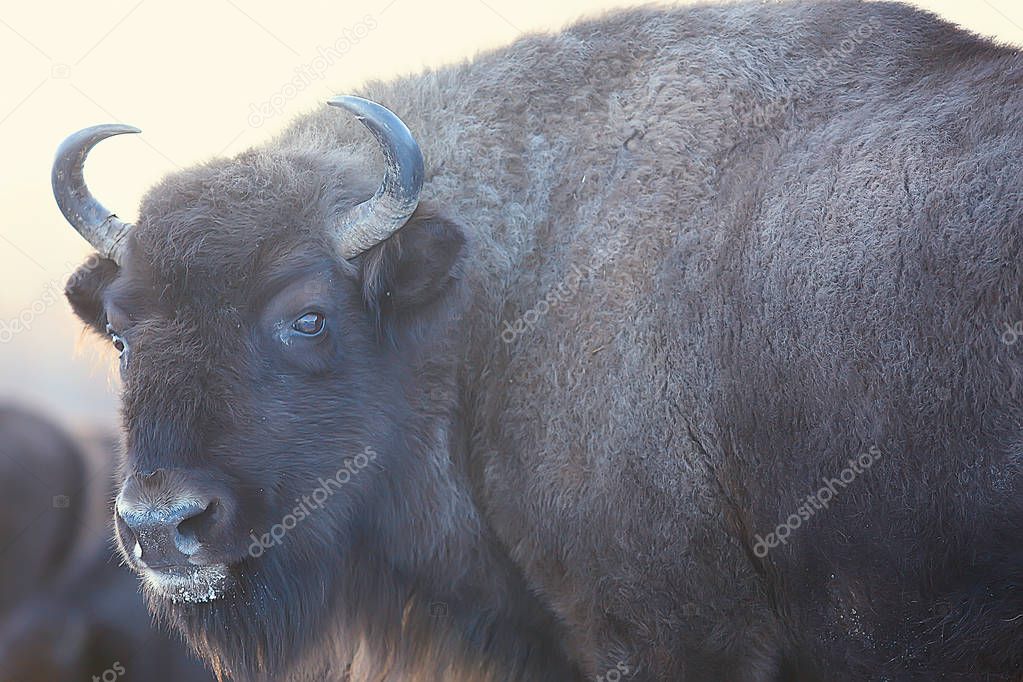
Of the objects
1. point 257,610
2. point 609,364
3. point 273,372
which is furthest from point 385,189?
point 257,610

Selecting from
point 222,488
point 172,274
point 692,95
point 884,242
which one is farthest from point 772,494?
point 172,274

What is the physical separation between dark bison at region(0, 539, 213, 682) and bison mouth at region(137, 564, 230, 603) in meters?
3.11

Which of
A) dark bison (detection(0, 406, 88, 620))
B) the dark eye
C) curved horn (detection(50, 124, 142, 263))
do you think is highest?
curved horn (detection(50, 124, 142, 263))

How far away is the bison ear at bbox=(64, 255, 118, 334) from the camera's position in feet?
16.6

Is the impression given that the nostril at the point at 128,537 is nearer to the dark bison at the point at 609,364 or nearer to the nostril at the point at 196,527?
the dark bison at the point at 609,364

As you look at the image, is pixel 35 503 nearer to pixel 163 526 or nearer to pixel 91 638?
pixel 91 638

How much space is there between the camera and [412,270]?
4.72 meters

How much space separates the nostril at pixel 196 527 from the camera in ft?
13.6

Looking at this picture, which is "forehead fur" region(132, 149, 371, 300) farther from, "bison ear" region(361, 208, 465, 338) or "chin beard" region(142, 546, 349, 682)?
"chin beard" region(142, 546, 349, 682)

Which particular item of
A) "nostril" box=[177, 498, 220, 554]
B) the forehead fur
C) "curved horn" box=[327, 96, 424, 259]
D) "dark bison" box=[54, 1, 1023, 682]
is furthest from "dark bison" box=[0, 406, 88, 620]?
"curved horn" box=[327, 96, 424, 259]

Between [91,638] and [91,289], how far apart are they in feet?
10.9

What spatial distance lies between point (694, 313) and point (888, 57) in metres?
1.55

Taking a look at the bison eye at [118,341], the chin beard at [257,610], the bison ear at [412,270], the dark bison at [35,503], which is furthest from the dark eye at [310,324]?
the dark bison at [35,503]

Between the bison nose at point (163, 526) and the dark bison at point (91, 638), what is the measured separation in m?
3.32
